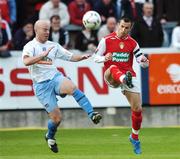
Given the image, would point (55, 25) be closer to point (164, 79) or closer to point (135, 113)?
point (164, 79)

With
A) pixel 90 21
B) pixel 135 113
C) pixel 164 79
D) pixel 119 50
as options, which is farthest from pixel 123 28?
pixel 164 79

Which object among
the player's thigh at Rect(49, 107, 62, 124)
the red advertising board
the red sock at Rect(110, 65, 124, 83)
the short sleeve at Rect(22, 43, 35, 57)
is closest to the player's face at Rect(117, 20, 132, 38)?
the red sock at Rect(110, 65, 124, 83)

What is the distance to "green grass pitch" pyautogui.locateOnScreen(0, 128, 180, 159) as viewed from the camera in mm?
14562

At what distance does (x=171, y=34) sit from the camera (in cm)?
2072

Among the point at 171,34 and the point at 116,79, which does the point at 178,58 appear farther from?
the point at 116,79

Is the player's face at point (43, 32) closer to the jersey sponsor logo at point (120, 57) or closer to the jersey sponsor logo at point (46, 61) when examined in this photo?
the jersey sponsor logo at point (46, 61)

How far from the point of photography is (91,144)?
53.3 ft

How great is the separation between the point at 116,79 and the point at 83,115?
5174 millimetres

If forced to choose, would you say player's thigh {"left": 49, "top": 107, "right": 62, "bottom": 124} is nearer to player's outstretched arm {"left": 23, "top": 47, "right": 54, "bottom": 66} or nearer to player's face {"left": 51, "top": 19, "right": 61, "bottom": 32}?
player's outstretched arm {"left": 23, "top": 47, "right": 54, "bottom": 66}

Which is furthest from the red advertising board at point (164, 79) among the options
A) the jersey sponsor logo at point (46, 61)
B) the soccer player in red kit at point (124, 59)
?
the jersey sponsor logo at point (46, 61)

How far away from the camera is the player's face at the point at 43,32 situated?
47.4 ft

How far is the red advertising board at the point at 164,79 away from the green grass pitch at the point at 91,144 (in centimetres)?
89

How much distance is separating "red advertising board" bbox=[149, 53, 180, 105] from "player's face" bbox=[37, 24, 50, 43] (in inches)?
189

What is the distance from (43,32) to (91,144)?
2765 mm
